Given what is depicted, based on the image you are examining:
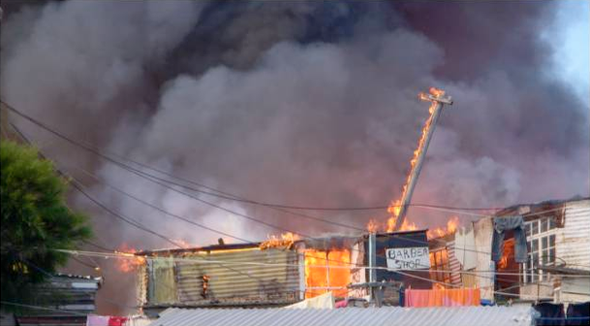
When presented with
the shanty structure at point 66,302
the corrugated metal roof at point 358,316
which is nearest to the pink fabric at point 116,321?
the shanty structure at point 66,302

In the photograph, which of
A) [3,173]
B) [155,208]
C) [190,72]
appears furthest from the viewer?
[190,72]

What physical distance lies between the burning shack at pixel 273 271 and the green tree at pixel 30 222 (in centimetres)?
1680

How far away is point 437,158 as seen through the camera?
48312 millimetres

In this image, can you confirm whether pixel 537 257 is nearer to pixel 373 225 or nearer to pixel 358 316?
pixel 373 225

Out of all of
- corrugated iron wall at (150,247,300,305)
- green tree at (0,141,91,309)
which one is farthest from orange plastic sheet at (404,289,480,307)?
green tree at (0,141,91,309)

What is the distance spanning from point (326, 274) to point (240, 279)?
3.41m

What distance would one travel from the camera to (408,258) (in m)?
36.2

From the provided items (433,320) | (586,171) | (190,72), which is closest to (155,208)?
(190,72)

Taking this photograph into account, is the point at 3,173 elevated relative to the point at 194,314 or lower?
elevated

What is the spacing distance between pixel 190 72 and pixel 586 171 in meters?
20.1

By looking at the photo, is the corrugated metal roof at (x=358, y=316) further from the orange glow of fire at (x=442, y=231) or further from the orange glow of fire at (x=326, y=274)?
the orange glow of fire at (x=442, y=231)

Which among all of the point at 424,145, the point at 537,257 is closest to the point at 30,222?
the point at 537,257

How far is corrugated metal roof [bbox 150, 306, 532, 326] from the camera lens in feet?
64.2

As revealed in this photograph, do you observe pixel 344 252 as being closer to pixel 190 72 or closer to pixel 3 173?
pixel 190 72
